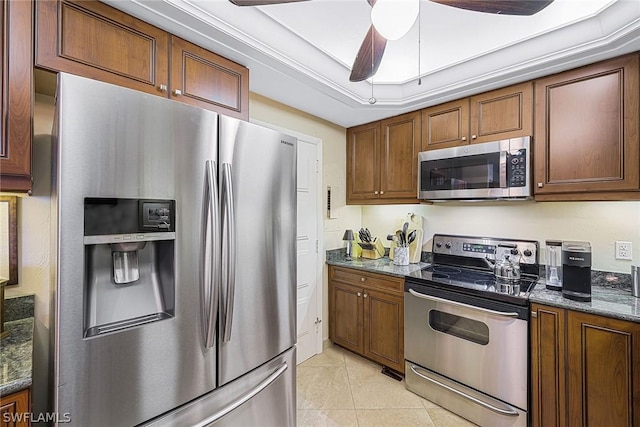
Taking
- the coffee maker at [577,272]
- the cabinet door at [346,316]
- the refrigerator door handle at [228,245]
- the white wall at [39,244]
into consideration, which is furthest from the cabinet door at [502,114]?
the white wall at [39,244]

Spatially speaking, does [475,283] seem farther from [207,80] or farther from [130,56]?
[130,56]

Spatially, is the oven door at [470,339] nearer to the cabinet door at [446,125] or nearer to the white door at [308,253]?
the white door at [308,253]

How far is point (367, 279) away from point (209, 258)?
68.4 inches

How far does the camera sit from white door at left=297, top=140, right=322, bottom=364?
2.70 m

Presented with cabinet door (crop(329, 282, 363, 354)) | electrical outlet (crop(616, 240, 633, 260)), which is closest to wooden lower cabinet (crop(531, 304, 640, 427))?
electrical outlet (crop(616, 240, 633, 260))

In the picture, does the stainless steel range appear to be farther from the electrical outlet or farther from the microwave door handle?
the microwave door handle

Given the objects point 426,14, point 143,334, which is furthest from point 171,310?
point 426,14

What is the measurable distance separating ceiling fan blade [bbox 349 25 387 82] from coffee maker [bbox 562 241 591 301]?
1660 millimetres

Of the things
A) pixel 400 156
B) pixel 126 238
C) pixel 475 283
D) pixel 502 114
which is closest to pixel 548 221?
pixel 475 283

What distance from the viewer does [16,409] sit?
0.89 metres

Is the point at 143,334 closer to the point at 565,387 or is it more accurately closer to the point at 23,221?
the point at 23,221

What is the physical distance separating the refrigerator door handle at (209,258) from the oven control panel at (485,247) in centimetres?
222

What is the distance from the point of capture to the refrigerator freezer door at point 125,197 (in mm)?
883

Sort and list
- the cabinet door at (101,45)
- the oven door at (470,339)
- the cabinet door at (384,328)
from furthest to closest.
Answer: the cabinet door at (384,328) < the oven door at (470,339) < the cabinet door at (101,45)
